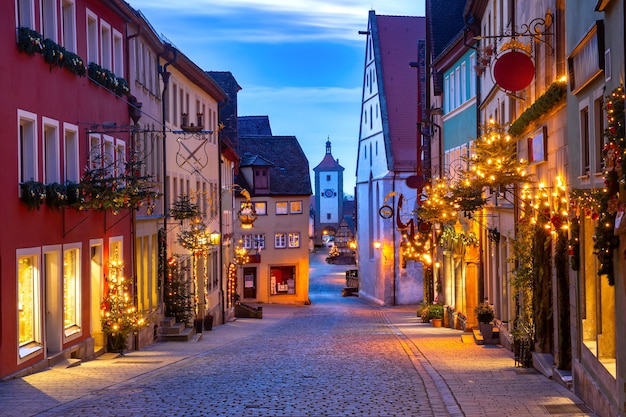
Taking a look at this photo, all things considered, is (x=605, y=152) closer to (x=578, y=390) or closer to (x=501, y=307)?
(x=578, y=390)

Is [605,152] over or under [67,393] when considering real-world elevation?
over

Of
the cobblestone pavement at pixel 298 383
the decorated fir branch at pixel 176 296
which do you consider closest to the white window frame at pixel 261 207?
the decorated fir branch at pixel 176 296

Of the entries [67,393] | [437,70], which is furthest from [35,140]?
[437,70]

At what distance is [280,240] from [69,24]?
143 ft

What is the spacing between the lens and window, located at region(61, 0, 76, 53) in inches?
747

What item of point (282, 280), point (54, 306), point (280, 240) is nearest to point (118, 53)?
point (54, 306)

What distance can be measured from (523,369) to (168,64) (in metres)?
16.2

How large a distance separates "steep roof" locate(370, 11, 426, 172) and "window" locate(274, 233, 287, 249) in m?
8.26

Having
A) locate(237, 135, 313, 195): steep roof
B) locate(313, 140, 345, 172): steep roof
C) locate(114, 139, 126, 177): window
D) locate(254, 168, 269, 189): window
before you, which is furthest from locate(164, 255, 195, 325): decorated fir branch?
locate(313, 140, 345, 172): steep roof

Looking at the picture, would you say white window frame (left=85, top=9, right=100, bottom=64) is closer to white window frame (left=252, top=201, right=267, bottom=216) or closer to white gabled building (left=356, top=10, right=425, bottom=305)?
white gabled building (left=356, top=10, right=425, bottom=305)

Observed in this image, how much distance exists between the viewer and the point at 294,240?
206 feet

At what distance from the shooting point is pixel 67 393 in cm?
1438

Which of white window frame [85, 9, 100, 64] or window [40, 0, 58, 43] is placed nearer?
window [40, 0, 58, 43]

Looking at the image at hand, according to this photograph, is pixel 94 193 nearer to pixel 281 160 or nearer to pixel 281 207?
pixel 281 207
